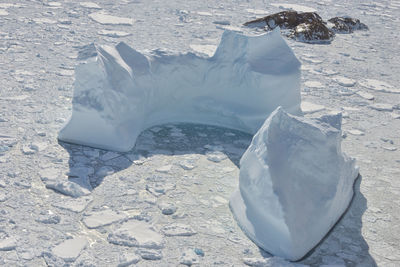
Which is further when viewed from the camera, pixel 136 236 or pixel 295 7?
pixel 295 7

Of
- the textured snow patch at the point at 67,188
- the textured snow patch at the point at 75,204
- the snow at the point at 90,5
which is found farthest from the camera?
the snow at the point at 90,5

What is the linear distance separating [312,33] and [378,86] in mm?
1378

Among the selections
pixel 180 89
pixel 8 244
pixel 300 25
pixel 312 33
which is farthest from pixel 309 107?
pixel 8 244

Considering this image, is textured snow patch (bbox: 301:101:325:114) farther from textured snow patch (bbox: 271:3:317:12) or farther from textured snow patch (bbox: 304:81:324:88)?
textured snow patch (bbox: 271:3:317:12)

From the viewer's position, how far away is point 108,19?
6.20m

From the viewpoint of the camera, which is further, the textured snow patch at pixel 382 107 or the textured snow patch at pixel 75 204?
the textured snow patch at pixel 382 107

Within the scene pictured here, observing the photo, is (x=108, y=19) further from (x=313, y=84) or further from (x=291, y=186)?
(x=291, y=186)

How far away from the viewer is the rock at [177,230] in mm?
2639

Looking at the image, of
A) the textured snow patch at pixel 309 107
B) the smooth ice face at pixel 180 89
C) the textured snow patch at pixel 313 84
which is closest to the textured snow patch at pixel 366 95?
the textured snow patch at pixel 313 84

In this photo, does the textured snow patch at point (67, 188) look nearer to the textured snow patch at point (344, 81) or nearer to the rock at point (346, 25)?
the textured snow patch at point (344, 81)

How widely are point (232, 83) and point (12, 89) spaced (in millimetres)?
1675

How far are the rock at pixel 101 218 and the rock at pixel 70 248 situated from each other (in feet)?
0.41

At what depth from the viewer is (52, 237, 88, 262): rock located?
240 cm

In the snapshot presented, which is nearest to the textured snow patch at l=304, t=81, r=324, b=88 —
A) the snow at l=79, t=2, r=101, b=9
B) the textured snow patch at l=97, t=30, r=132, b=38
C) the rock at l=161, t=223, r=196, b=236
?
the textured snow patch at l=97, t=30, r=132, b=38
